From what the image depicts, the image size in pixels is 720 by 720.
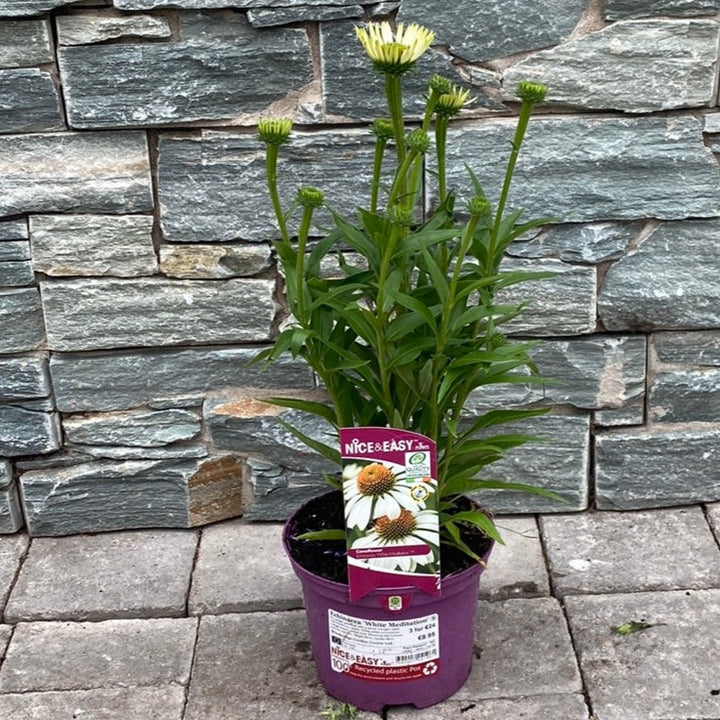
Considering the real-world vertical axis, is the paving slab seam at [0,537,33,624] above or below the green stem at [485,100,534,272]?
below

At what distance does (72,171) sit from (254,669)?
3.55 ft

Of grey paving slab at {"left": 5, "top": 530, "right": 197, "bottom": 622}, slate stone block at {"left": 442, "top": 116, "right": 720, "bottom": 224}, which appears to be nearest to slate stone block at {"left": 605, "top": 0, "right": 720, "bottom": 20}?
slate stone block at {"left": 442, "top": 116, "right": 720, "bottom": 224}

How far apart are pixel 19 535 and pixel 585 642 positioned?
→ 4.40 ft

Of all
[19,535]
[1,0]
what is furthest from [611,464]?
[1,0]

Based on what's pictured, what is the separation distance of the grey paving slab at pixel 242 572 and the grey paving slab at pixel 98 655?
0.09 m

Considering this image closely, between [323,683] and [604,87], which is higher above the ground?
[604,87]

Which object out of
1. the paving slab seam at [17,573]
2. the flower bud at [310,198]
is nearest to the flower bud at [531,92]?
the flower bud at [310,198]

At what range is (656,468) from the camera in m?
2.47

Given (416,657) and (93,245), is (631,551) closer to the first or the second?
(416,657)

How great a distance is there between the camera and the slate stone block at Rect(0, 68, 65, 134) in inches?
84.0

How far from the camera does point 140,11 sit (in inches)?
82.1

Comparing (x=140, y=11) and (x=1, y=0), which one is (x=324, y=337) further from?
(x=1, y=0)

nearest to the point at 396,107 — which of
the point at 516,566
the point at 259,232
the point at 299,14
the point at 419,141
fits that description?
the point at 419,141

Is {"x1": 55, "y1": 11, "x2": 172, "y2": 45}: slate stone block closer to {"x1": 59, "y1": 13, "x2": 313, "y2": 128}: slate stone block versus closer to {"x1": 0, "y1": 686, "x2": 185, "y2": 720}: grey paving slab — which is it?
{"x1": 59, "y1": 13, "x2": 313, "y2": 128}: slate stone block
